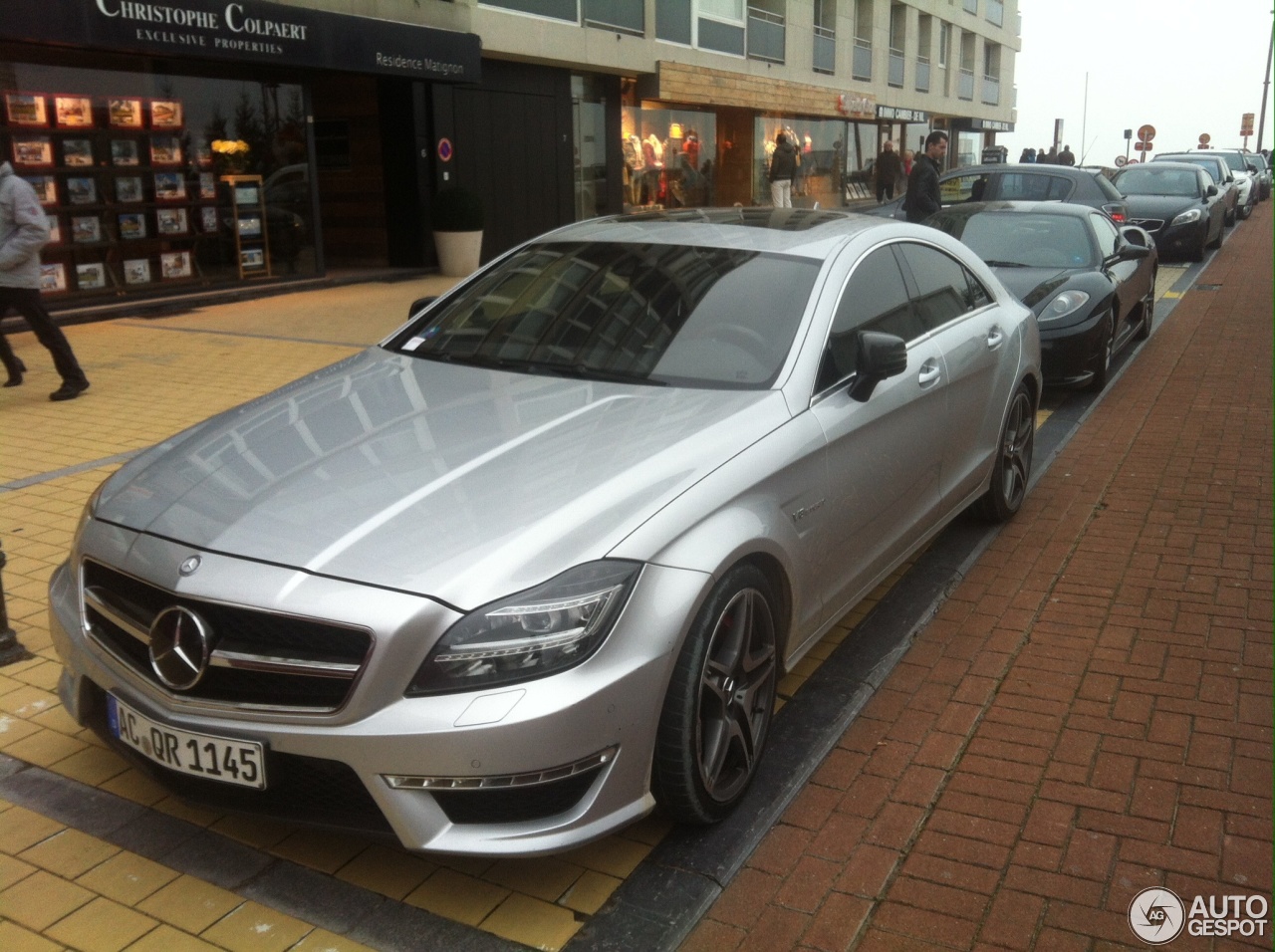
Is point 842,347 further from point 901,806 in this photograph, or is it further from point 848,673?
point 901,806

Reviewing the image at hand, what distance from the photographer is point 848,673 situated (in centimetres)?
433

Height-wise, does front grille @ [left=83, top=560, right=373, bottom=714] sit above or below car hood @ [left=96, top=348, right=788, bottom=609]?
below

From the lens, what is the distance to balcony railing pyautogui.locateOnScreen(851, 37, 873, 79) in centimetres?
3375

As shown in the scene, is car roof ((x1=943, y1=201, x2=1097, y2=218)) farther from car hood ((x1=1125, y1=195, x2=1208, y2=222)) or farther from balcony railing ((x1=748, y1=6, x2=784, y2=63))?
balcony railing ((x1=748, y1=6, x2=784, y2=63))

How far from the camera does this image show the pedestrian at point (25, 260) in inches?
331

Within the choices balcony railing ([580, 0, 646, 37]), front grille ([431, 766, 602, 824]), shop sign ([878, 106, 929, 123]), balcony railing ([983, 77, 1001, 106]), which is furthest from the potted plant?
balcony railing ([983, 77, 1001, 106])

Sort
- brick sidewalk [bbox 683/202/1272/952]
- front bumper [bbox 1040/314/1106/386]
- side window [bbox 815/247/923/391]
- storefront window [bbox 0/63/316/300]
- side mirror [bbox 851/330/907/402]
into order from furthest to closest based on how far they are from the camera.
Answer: storefront window [bbox 0/63/316/300] → front bumper [bbox 1040/314/1106/386] → side window [bbox 815/247/923/391] → side mirror [bbox 851/330/907/402] → brick sidewalk [bbox 683/202/1272/952]

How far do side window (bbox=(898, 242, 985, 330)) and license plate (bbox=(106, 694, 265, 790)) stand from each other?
3169mm

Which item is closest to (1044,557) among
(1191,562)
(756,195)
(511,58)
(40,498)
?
(1191,562)

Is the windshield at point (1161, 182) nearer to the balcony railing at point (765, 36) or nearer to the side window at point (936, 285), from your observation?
the balcony railing at point (765, 36)

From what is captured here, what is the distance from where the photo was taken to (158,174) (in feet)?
47.4

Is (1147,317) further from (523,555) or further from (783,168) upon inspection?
(783,168)

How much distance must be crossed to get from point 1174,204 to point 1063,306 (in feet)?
38.0

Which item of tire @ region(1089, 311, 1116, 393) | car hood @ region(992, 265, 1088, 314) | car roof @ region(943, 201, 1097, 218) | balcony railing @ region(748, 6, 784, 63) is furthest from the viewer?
balcony railing @ region(748, 6, 784, 63)
